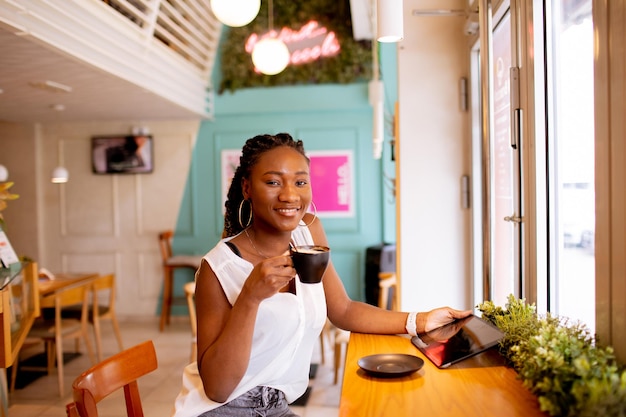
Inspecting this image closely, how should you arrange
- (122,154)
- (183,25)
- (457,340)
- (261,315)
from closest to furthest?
(457,340)
(261,315)
(183,25)
(122,154)

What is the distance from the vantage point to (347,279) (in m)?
6.85

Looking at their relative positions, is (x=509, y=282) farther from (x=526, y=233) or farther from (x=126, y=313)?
(x=126, y=313)

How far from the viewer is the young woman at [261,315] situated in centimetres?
155

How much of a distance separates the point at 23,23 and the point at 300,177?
254cm

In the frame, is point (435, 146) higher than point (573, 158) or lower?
higher

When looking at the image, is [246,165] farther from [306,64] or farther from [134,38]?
[306,64]

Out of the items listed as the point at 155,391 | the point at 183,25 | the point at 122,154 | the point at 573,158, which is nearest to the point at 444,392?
the point at 573,158

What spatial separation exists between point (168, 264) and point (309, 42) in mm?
3223

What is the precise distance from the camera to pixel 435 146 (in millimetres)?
3027

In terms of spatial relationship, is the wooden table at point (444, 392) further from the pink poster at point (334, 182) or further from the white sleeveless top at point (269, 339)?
the pink poster at point (334, 182)

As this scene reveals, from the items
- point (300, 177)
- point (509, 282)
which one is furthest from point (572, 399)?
point (509, 282)

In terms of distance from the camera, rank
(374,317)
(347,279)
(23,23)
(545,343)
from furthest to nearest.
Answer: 1. (347,279)
2. (23,23)
3. (374,317)
4. (545,343)

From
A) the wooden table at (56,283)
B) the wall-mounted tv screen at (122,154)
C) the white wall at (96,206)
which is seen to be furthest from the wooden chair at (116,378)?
the wall-mounted tv screen at (122,154)

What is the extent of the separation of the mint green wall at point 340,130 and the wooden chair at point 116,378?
5.09m
